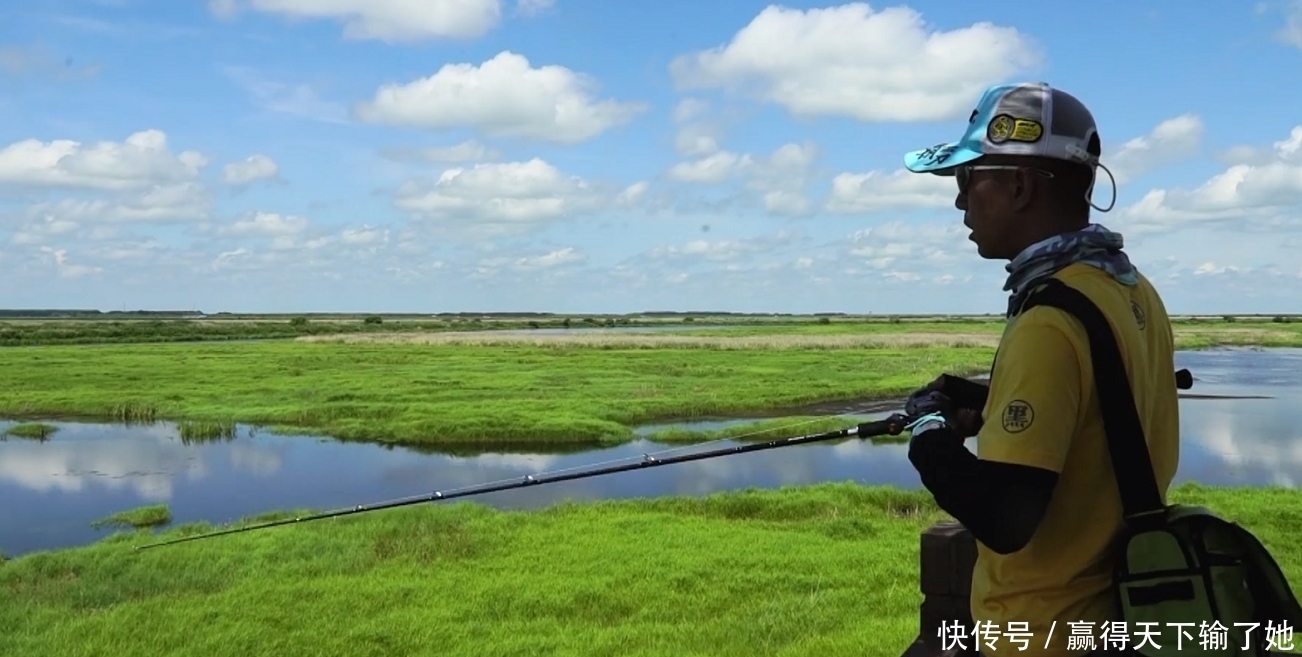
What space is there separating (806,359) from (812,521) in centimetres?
3464

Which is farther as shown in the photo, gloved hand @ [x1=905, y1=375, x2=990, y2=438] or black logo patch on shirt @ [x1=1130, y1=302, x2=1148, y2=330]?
gloved hand @ [x1=905, y1=375, x2=990, y2=438]

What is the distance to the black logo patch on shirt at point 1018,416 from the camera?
190 centimetres

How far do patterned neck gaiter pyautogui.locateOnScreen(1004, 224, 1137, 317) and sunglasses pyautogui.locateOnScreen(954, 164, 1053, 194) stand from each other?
155 mm

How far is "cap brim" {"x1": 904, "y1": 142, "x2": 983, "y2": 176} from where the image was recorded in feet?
7.34

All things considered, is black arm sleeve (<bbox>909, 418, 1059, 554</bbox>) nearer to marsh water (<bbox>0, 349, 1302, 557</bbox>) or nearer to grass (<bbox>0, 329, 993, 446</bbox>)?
marsh water (<bbox>0, 349, 1302, 557</bbox>)

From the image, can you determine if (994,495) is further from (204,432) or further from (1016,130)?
(204,432)

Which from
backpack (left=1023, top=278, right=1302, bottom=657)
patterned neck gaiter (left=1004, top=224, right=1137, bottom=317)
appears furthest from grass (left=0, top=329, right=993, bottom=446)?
backpack (left=1023, top=278, right=1302, bottom=657)

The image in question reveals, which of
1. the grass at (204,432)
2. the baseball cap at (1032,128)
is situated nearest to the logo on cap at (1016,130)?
the baseball cap at (1032,128)

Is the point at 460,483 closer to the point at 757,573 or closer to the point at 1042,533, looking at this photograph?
the point at 757,573

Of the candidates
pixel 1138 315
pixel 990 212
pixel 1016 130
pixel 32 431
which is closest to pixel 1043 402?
pixel 1138 315

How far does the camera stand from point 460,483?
18.6 meters

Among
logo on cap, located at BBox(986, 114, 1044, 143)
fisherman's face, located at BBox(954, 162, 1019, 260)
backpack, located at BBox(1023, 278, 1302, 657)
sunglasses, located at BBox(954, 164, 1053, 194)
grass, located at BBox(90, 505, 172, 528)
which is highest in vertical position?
logo on cap, located at BBox(986, 114, 1044, 143)

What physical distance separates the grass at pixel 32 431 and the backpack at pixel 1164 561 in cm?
2816

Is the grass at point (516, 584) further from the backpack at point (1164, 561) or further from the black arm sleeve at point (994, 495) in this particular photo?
the black arm sleeve at point (994, 495)
